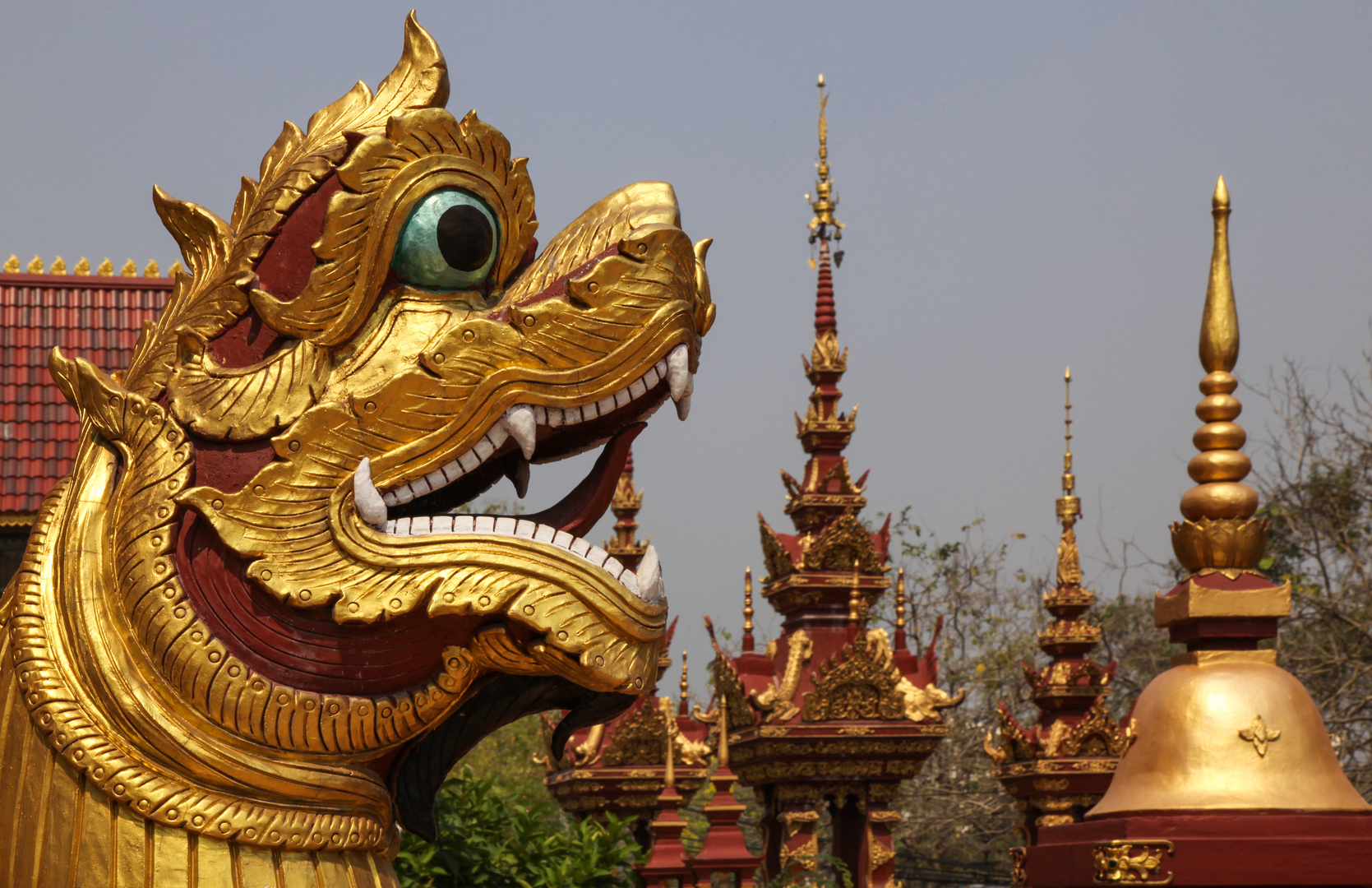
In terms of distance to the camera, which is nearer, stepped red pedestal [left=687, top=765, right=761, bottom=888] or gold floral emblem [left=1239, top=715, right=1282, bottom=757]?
gold floral emblem [left=1239, top=715, right=1282, bottom=757]

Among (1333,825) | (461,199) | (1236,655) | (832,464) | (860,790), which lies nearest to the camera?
(461,199)

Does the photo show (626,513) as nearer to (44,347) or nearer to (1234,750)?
(44,347)

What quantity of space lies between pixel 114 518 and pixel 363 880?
2.66ft

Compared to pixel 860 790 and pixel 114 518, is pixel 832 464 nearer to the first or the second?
pixel 860 790

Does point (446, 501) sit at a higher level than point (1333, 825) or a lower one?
A: higher

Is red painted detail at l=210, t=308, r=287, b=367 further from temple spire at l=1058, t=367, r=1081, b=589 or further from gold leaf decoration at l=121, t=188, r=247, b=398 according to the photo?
temple spire at l=1058, t=367, r=1081, b=589

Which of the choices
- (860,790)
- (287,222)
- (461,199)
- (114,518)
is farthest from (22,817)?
(860,790)

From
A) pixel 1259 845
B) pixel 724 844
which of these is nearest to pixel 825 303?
pixel 724 844

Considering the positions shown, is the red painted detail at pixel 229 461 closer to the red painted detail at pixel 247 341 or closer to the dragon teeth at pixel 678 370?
the red painted detail at pixel 247 341

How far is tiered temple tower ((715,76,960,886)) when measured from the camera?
1470cm

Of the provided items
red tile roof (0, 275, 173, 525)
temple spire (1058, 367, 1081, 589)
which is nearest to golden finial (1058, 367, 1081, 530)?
temple spire (1058, 367, 1081, 589)

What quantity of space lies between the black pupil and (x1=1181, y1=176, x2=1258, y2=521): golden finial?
3.38 m

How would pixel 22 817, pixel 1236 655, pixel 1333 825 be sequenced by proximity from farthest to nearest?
pixel 1236 655, pixel 1333 825, pixel 22 817

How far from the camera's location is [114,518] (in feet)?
9.10
